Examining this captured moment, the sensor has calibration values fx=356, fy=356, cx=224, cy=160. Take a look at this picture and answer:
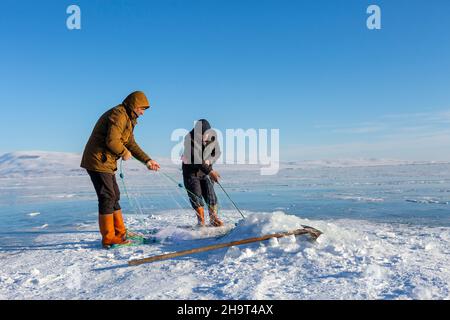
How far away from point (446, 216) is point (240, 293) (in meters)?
5.47

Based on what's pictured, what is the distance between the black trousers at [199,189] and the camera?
17.2 feet

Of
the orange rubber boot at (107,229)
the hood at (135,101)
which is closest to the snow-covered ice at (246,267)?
the orange rubber boot at (107,229)

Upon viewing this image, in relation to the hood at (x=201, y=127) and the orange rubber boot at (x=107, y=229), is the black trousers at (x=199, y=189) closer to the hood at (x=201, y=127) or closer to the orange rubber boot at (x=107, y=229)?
the hood at (x=201, y=127)

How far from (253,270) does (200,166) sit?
102 inches

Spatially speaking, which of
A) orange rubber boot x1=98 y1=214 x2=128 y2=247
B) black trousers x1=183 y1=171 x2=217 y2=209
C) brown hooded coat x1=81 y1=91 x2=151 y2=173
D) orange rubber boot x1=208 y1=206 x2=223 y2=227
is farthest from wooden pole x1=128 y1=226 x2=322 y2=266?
black trousers x1=183 y1=171 x2=217 y2=209

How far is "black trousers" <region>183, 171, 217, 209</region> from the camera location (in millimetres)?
5254

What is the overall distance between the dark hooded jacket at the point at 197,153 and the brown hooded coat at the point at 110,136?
1225mm

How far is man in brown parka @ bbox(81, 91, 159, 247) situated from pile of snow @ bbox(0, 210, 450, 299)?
13.9 inches

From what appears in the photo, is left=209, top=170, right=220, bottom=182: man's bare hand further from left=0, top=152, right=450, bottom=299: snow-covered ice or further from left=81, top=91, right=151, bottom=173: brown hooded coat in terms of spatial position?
left=81, top=91, right=151, bottom=173: brown hooded coat

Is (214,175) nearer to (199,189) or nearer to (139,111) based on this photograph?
(199,189)

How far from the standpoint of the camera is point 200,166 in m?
5.25

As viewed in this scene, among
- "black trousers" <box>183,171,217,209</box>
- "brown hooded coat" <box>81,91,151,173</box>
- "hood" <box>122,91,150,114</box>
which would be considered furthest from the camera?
"black trousers" <box>183,171,217,209</box>
